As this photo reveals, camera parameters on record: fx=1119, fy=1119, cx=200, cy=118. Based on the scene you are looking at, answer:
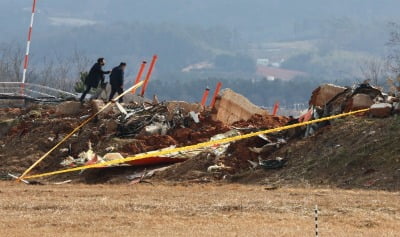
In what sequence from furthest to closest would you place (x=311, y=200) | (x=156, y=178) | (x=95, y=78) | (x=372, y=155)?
(x=95, y=78)
(x=156, y=178)
(x=372, y=155)
(x=311, y=200)

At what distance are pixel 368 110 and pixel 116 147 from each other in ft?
19.8

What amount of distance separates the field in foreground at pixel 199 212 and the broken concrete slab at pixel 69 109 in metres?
9.43

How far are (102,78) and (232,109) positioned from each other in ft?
14.7

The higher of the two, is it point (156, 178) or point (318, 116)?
point (318, 116)

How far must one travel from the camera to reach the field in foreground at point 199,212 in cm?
1570

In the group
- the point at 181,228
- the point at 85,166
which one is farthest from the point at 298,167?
the point at 181,228

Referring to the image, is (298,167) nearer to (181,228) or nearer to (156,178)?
(156,178)

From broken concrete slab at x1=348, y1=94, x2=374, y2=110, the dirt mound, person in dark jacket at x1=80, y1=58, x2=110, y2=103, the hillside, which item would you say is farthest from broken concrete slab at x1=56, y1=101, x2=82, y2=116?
broken concrete slab at x1=348, y1=94, x2=374, y2=110

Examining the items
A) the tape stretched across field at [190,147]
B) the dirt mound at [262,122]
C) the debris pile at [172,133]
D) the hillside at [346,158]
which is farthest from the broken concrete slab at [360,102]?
the dirt mound at [262,122]

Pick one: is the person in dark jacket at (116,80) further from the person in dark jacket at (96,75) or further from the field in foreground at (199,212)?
the field in foreground at (199,212)

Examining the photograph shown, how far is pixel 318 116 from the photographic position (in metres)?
24.8

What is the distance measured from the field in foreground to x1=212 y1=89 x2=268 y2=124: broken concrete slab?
7.21 m

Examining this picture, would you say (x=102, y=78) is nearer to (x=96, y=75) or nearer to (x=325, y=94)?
(x=96, y=75)

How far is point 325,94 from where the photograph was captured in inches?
1014
